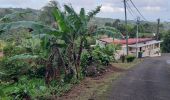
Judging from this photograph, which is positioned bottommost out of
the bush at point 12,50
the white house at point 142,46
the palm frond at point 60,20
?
the white house at point 142,46

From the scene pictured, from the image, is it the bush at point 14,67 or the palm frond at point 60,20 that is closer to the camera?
the palm frond at point 60,20

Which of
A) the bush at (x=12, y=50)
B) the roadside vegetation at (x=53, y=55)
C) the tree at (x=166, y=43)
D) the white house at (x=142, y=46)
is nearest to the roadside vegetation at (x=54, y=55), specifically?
the roadside vegetation at (x=53, y=55)

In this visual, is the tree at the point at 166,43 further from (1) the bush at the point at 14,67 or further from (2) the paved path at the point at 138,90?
(1) the bush at the point at 14,67

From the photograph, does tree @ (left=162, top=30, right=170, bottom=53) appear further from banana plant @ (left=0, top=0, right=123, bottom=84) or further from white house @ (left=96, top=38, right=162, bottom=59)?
banana plant @ (left=0, top=0, right=123, bottom=84)

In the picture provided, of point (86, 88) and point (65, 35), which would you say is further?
point (65, 35)

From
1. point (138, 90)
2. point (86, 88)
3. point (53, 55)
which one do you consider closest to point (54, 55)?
point (53, 55)

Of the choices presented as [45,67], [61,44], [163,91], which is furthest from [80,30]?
[163,91]

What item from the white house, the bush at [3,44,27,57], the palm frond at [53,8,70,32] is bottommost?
the white house

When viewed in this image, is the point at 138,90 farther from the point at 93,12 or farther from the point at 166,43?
the point at 166,43

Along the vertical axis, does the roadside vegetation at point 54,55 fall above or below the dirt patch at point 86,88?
above

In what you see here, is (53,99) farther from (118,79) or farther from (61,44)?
(118,79)

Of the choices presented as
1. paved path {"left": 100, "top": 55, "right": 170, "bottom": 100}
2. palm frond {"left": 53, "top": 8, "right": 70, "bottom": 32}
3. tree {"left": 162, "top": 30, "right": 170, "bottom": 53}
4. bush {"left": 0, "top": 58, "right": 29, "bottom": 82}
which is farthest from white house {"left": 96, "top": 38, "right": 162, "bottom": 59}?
Answer: palm frond {"left": 53, "top": 8, "right": 70, "bottom": 32}

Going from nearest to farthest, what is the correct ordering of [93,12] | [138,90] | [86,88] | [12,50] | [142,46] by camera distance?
[138,90], [86,88], [93,12], [12,50], [142,46]

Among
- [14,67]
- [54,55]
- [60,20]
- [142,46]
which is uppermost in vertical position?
[60,20]
